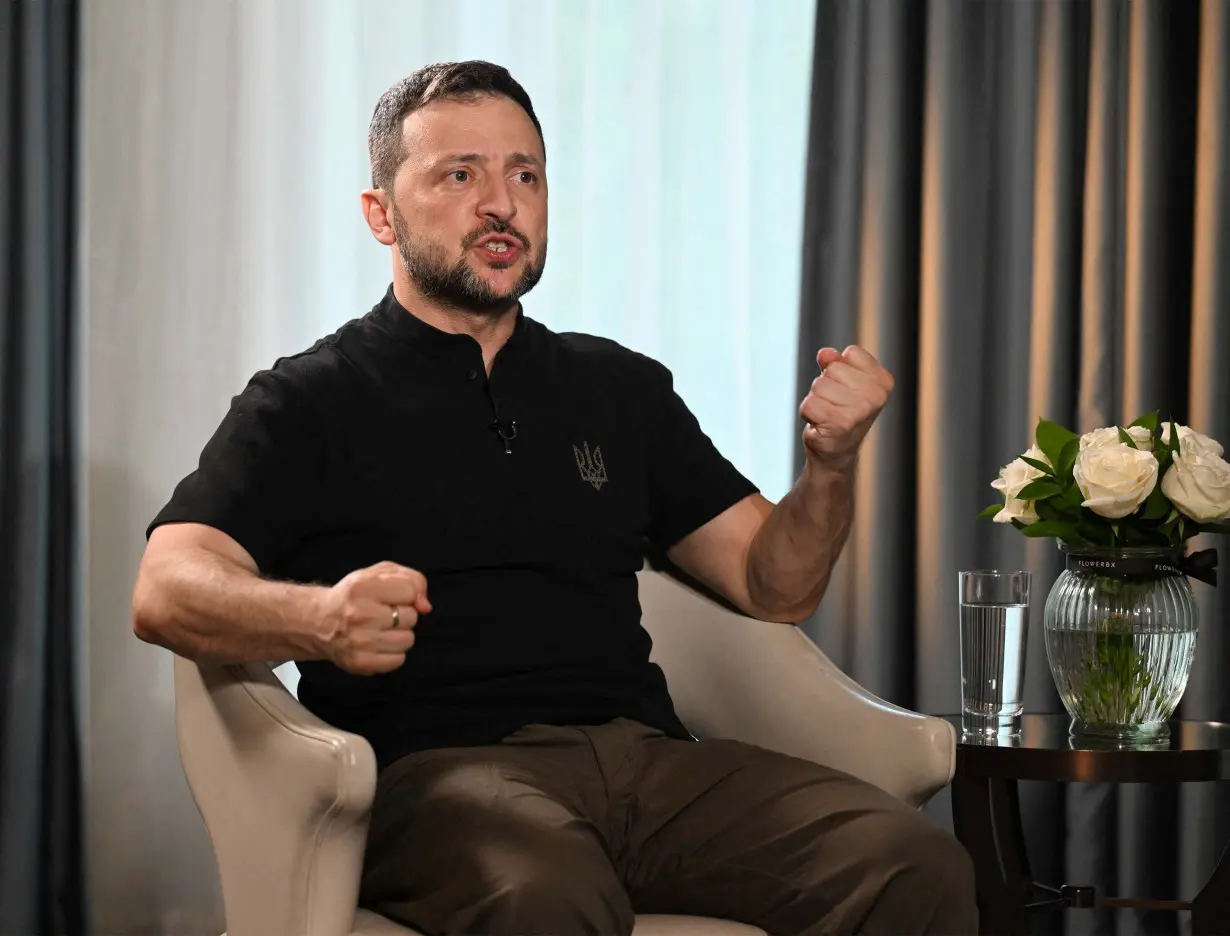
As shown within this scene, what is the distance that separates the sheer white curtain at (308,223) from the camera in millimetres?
2689

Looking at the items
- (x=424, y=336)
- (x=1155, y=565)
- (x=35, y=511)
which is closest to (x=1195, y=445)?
(x=1155, y=565)

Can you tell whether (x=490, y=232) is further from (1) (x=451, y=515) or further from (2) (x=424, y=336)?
(1) (x=451, y=515)

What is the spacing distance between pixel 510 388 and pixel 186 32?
136 centimetres

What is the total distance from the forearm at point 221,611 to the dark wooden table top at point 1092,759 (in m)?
0.97

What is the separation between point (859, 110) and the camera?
266 cm

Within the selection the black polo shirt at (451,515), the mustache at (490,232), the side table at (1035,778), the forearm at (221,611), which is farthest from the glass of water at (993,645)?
the forearm at (221,611)

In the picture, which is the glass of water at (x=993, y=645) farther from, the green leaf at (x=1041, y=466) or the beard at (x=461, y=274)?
the beard at (x=461, y=274)

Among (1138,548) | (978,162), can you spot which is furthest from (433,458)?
(978,162)

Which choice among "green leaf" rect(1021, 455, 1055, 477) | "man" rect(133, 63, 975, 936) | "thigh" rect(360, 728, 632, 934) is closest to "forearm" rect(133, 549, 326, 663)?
A: "man" rect(133, 63, 975, 936)

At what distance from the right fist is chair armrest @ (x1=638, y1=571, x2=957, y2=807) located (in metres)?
0.72

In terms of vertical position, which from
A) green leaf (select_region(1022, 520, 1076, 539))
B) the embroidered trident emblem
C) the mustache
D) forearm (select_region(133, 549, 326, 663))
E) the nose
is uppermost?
the nose

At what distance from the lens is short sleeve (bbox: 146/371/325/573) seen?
1.61 m

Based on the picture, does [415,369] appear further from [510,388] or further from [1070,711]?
[1070,711]

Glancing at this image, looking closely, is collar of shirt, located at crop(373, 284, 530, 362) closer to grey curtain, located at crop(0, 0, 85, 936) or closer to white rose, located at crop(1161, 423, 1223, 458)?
white rose, located at crop(1161, 423, 1223, 458)
